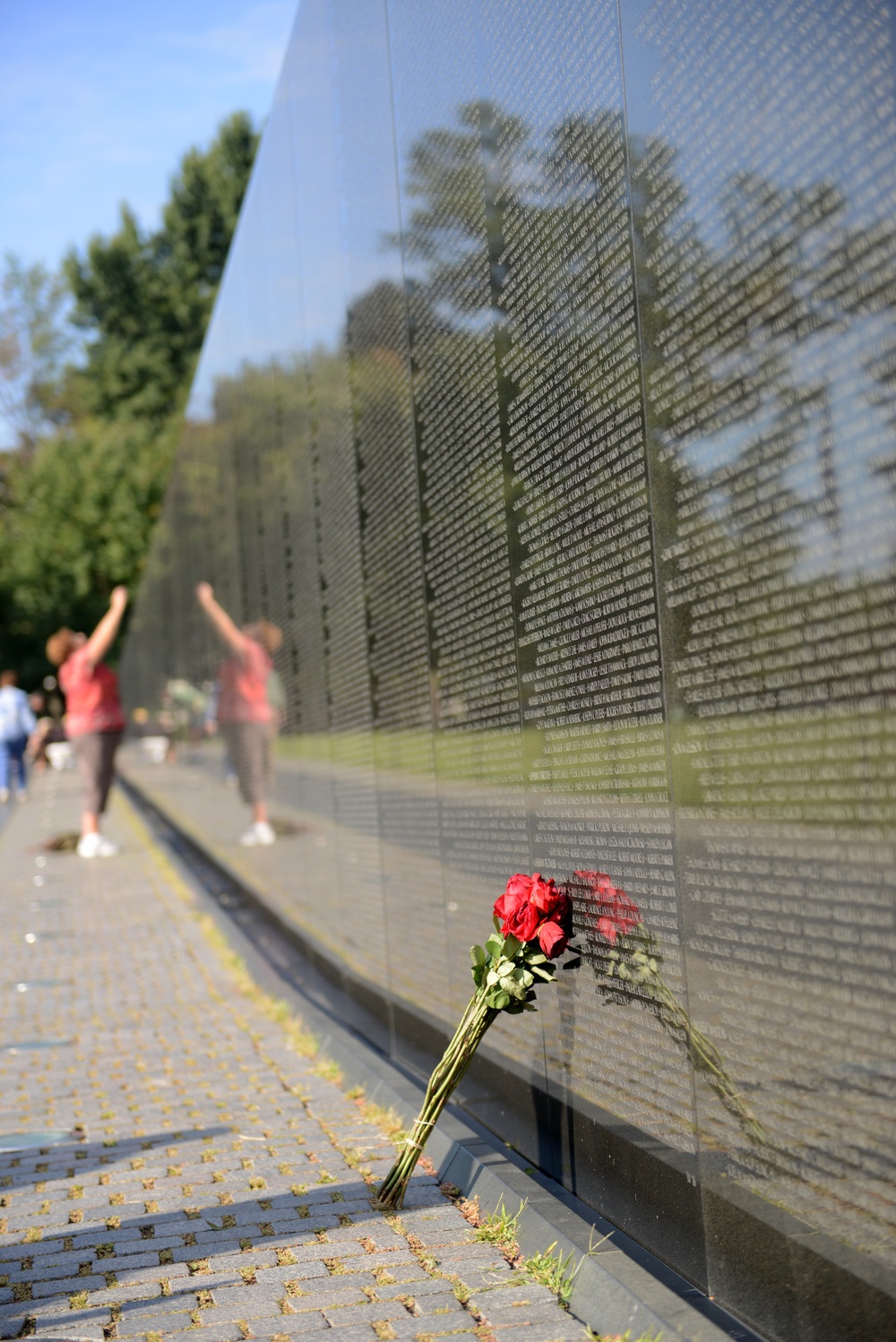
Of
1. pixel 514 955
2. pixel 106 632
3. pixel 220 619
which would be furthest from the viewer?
pixel 106 632

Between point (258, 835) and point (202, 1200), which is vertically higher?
point (258, 835)

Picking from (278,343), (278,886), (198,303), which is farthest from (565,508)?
(198,303)

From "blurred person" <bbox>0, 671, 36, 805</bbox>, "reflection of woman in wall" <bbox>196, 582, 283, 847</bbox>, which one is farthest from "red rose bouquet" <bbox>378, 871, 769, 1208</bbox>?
"blurred person" <bbox>0, 671, 36, 805</bbox>

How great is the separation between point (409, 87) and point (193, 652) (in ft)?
40.4

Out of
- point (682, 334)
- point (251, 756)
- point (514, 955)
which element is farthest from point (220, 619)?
point (682, 334)

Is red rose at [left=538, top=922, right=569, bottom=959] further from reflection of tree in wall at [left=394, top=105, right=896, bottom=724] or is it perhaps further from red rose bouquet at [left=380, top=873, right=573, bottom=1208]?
reflection of tree in wall at [left=394, top=105, right=896, bottom=724]

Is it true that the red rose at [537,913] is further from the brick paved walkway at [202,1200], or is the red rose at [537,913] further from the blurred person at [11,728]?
the blurred person at [11,728]

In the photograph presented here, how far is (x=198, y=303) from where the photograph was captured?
179 feet

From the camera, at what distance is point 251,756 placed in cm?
1162

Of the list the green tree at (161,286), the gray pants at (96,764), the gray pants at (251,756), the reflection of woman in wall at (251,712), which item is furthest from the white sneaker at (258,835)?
the green tree at (161,286)

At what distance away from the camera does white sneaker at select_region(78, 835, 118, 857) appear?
16.4m

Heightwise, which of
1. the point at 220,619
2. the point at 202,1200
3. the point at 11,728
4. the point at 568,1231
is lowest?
the point at 202,1200

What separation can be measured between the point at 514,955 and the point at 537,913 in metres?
0.14

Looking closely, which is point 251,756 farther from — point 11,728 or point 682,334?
point 11,728
